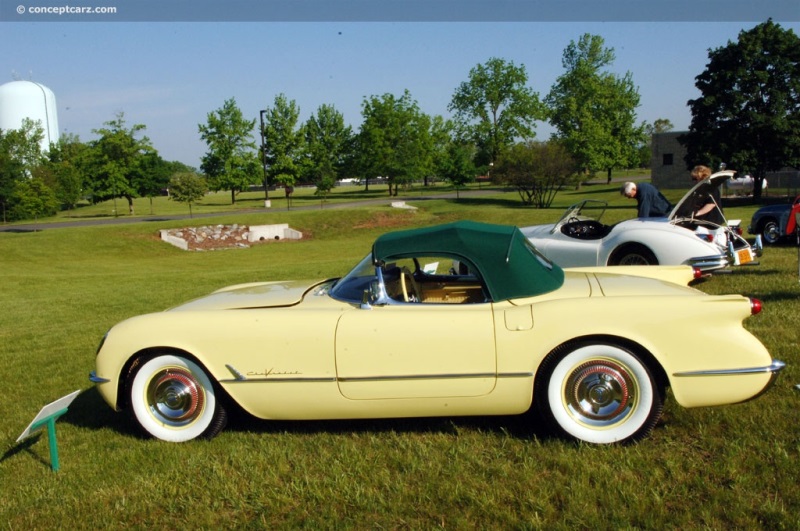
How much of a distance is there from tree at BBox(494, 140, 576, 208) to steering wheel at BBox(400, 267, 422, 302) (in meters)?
44.7

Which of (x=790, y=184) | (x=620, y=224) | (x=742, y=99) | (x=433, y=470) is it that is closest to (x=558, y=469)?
(x=433, y=470)

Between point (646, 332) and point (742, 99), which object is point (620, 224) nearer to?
point (646, 332)

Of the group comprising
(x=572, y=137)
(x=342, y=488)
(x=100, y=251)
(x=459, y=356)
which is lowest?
(x=100, y=251)

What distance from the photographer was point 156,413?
429cm

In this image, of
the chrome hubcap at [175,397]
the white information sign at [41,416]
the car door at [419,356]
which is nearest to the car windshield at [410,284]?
the car door at [419,356]

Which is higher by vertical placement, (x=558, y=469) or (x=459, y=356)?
(x=459, y=356)

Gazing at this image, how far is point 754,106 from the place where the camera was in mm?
40000

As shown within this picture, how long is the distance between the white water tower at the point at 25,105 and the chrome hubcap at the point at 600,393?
254ft

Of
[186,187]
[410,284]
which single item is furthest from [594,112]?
[410,284]

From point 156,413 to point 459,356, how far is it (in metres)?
1.99

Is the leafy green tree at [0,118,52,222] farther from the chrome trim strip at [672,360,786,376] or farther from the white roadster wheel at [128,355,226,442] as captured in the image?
the chrome trim strip at [672,360,786,376]

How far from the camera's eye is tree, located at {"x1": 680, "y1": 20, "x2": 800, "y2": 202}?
3891 centimetres

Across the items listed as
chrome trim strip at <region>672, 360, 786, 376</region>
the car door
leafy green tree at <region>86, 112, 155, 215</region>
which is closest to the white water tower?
leafy green tree at <region>86, 112, 155, 215</region>

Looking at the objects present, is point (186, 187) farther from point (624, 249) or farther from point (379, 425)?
point (379, 425)
